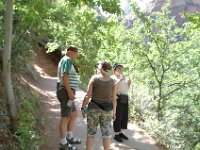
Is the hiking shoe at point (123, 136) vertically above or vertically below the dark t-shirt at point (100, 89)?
below

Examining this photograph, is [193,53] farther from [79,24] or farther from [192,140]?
[79,24]

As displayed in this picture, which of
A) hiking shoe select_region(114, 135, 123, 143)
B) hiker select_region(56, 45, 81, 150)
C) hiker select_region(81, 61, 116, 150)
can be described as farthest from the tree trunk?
hiking shoe select_region(114, 135, 123, 143)

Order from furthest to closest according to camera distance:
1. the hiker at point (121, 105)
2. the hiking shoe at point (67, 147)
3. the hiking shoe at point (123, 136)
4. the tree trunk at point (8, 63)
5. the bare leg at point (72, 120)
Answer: the hiking shoe at point (123, 136) < the hiker at point (121, 105) < the bare leg at point (72, 120) < the hiking shoe at point (67, 147) < the tree trunk at point (8, 63)

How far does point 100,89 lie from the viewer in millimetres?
5941

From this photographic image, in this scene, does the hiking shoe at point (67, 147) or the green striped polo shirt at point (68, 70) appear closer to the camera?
the green striped polo shirt at point (68, 70)

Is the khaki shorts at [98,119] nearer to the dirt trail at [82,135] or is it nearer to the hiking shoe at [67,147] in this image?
the hiking shoe at [67,147]

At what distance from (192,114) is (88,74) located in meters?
6.30

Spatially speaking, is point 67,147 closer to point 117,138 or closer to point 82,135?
point 82,135

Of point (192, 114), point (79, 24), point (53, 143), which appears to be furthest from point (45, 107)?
point (79, 24)

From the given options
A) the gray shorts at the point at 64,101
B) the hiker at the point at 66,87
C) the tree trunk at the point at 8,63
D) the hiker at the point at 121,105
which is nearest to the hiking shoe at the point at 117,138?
the hiker at the point at 121,105

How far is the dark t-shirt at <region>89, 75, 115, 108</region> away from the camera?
19.4 feet

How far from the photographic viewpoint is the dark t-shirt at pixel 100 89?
5.92 meters

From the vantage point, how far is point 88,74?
1814 centimetres

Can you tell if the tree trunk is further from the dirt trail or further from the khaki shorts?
the khaki shorts
